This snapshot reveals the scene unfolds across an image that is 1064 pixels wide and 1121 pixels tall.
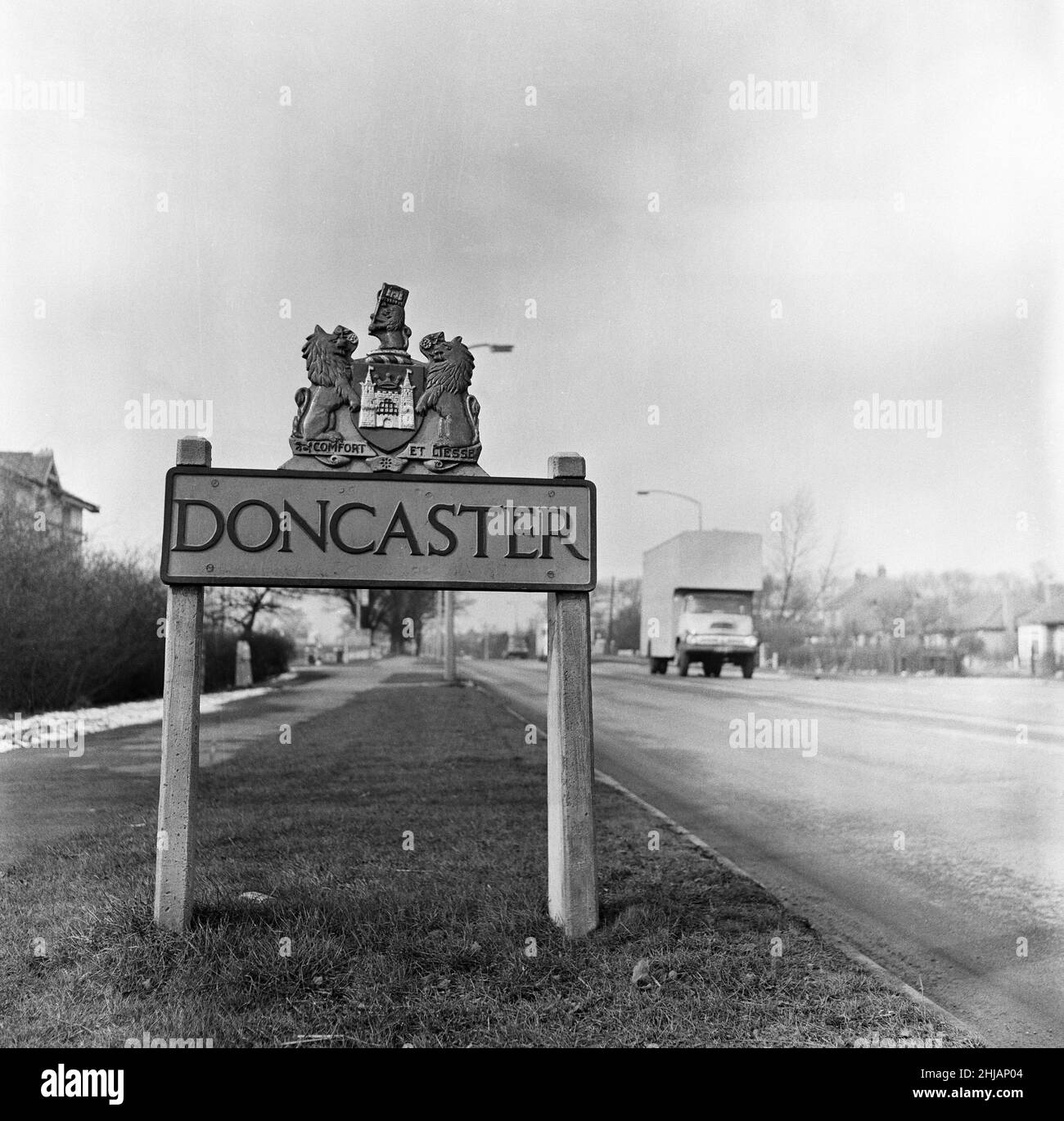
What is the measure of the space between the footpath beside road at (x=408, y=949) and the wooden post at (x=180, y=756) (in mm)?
152

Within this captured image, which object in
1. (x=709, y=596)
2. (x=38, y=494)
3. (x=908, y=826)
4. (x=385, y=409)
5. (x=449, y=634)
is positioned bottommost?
(x=908, y=826)

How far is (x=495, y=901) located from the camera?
4.93 meters

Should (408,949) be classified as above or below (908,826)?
above

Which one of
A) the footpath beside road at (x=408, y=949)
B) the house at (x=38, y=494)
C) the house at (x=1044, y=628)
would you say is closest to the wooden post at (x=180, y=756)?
the footpath beside road at (x=408, y=949)

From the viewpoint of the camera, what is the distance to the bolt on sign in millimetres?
4609

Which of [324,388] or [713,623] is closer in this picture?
[324,388]

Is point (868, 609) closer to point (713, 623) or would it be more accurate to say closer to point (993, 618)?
point (993, 618)

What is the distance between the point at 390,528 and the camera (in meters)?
4.73

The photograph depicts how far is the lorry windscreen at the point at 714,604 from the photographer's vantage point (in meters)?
30.1

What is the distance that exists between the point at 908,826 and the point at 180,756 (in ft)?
19.0

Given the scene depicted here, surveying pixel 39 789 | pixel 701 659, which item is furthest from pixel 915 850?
pixel 701 659

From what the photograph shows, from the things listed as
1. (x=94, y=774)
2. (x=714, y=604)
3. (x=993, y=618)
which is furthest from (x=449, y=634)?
(x=993, y=618)

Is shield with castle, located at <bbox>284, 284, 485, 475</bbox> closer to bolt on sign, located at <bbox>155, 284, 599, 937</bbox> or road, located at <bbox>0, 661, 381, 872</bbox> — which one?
bolt on sign, located at <bbox>155, 284, 599, 937</bbox>
